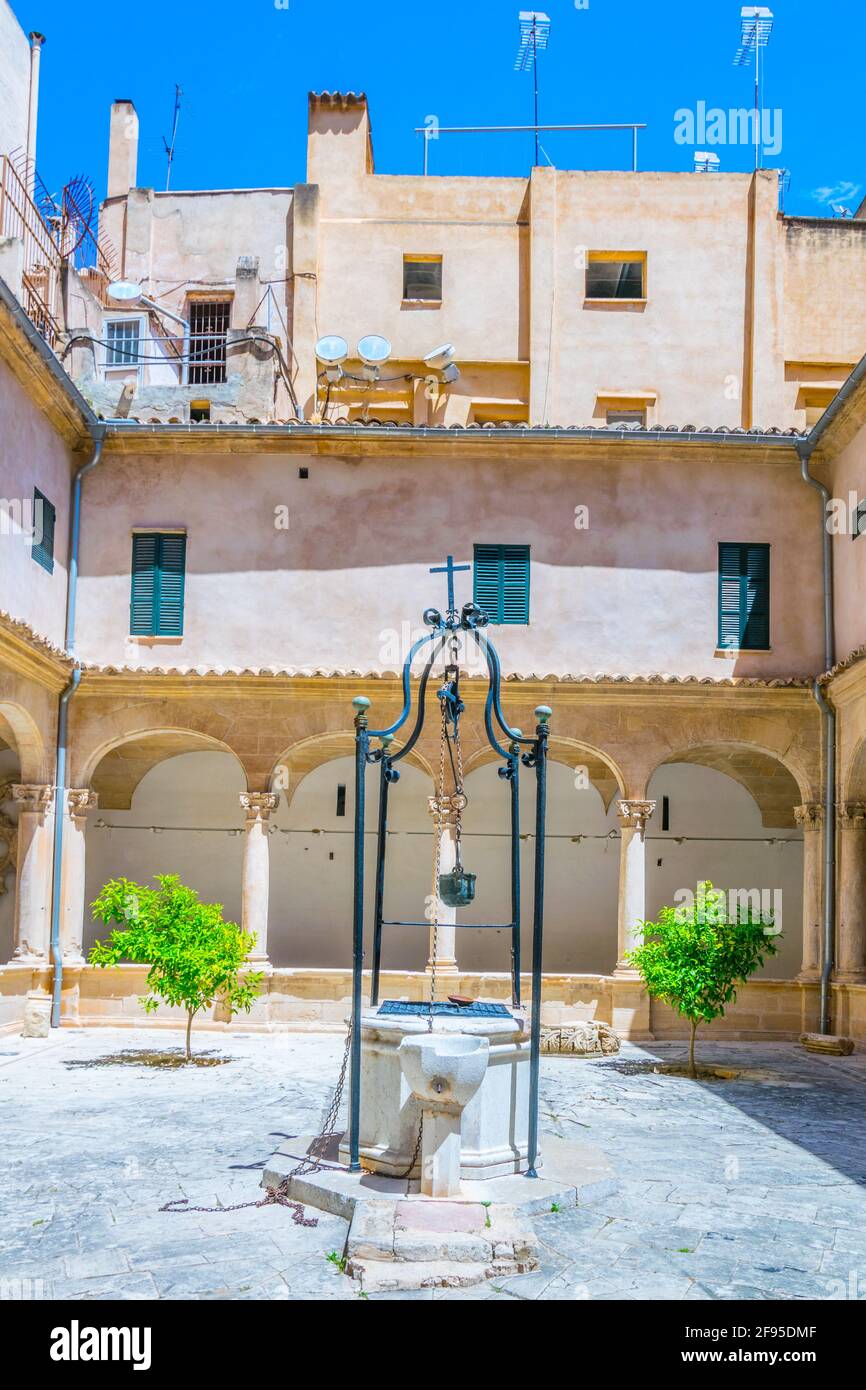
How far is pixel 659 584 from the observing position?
18.2 metres

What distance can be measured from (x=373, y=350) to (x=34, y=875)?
9954 mm

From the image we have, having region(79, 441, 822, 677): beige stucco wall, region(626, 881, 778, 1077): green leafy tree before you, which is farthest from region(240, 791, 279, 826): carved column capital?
region(626, 881, 778, 1077): green leafy tree

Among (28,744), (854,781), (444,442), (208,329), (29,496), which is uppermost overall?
(208,329)

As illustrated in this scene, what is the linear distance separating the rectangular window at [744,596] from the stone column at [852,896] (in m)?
2.51

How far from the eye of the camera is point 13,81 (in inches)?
991

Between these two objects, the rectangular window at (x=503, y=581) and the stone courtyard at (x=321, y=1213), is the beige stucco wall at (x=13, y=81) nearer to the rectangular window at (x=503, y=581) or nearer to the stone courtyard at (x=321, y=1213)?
the rectangular window at (x=503, y=581)

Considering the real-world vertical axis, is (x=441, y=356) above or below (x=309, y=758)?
above

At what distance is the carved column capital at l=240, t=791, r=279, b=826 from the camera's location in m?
17.8

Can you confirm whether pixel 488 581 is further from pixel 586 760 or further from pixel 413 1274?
pixel 413 1274

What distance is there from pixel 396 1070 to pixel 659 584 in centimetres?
1082

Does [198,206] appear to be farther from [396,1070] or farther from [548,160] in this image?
[396,1070]

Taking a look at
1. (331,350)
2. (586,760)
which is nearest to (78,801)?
(586,760)

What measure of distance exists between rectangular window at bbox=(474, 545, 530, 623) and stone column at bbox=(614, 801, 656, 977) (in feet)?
9.39
